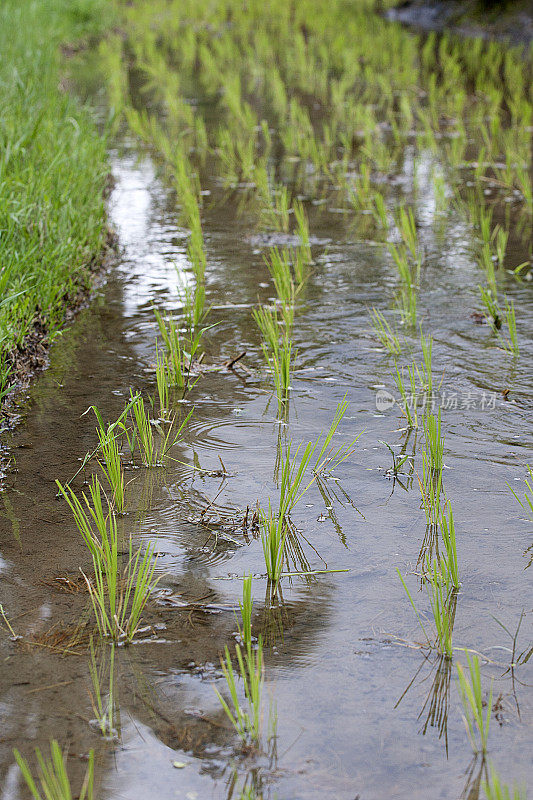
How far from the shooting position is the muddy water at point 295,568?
1.58 metres

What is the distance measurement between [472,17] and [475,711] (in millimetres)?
14157

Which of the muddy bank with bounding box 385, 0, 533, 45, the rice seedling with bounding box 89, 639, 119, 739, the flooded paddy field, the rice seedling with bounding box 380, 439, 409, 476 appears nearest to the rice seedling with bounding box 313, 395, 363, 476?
the flooded paddy field

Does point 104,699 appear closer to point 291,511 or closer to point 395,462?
point 291,511

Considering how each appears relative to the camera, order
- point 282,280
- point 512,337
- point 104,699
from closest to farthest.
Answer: point 104,699 → point 512,337 → point 282,280

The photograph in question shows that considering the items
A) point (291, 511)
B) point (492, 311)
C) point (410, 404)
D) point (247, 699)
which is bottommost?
point (247, 699)

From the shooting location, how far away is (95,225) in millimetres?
4184

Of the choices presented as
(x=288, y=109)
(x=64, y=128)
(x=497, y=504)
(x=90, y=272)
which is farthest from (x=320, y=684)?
(x=288, y=109)

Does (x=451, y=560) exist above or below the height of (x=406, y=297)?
below

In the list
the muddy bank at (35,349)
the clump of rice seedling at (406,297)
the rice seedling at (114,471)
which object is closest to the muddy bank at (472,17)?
the clump of rice seedling at (406,297)

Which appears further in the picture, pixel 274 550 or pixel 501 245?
pixel 501 245

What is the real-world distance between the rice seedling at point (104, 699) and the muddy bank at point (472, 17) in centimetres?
1222

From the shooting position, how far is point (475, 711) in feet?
5.18

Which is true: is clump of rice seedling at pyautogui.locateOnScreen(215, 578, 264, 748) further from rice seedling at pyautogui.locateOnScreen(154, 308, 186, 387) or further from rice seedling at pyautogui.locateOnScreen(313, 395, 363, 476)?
rice seedling at pyautogui.locateOnScreen(154, 308, 186, 387)

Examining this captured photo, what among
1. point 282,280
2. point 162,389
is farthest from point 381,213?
point 162,389
